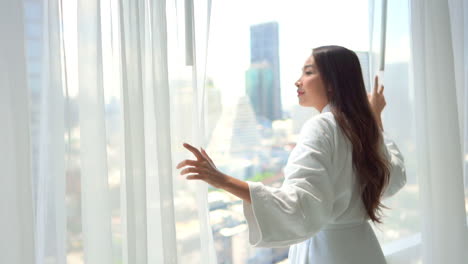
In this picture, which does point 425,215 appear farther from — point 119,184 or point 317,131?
point 119,184

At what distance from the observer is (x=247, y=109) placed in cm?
158

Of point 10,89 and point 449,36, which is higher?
point 449,36

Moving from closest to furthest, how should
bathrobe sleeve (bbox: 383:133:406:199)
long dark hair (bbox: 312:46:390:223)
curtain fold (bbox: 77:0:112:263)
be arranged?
curtain fold (bbox: 77:0:112:263) → long dark hair (bbox: 312:46:390:223) → bathrobe sleeve (bbox: 383:133:406:199)

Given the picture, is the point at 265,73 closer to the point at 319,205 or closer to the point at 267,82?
the point at 267,82

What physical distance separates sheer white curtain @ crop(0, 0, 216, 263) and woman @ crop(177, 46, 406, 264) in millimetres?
139

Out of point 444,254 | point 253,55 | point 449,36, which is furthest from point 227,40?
point 444,254

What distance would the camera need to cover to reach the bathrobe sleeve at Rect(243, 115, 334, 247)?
114 cm

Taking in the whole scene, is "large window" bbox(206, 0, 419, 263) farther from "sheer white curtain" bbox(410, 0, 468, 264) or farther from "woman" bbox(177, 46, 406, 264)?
"woman" bbox(177, 46, 406, 264)

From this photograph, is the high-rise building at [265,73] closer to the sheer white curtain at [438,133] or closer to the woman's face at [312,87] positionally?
the woman's face at [312,87]

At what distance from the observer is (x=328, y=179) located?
1.21 m

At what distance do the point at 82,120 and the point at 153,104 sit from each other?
19 centimetres

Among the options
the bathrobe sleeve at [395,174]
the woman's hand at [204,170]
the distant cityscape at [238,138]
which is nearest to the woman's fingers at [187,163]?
the woman's hand at [204,170]

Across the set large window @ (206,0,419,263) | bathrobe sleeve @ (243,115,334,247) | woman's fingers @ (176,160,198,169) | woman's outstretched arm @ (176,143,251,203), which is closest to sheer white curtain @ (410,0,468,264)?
large window @ (206,0,419,263)

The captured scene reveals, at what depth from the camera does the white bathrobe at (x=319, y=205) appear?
1.15 meters
